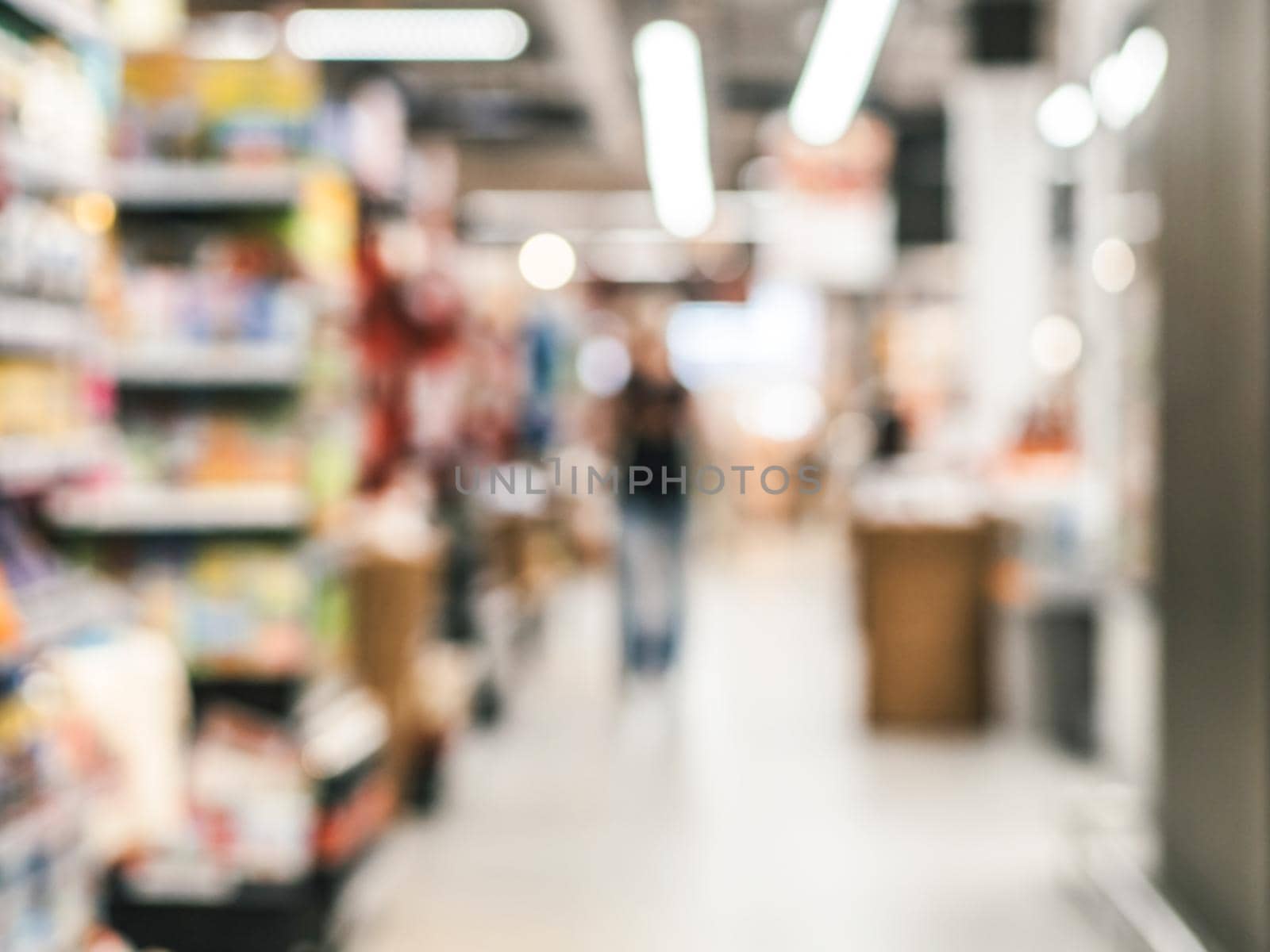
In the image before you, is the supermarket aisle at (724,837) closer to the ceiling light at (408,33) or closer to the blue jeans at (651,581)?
the blue jeans at (651,581)

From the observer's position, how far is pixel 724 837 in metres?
4.70

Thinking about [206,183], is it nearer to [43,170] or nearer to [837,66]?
[43,170]

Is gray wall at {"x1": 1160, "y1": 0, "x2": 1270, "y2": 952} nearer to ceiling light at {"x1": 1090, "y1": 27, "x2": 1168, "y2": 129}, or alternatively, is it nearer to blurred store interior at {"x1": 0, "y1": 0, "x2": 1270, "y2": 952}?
blurred store interior at {"x1": 0, "y1": 0, "x2": 1270, "y2": 952}

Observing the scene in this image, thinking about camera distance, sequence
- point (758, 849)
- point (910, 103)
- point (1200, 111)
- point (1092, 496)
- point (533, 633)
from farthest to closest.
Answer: point (910, 103) < point (533, 633) < point (1092, 496) < point (758, 849) < point (1200, 111)

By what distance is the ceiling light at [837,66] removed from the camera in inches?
244

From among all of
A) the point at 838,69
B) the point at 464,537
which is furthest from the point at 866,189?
the point at 464,537

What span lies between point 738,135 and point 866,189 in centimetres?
645

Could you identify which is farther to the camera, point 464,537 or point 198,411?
point 464,537

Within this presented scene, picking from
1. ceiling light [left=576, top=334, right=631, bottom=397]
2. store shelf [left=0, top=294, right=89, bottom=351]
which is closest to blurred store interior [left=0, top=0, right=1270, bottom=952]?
store shelf [left=0, top=294, right=89, bottom=351]

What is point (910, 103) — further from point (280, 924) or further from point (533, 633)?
point (280, 924)

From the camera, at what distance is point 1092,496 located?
629cm

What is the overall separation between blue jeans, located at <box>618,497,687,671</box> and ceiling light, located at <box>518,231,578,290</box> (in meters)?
4.48

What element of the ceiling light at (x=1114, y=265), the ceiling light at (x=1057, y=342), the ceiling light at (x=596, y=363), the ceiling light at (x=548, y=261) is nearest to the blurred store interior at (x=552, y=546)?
the ceiling light at (x=1114, y=265)

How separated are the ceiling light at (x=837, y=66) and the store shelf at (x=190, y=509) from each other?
3.61 metres
